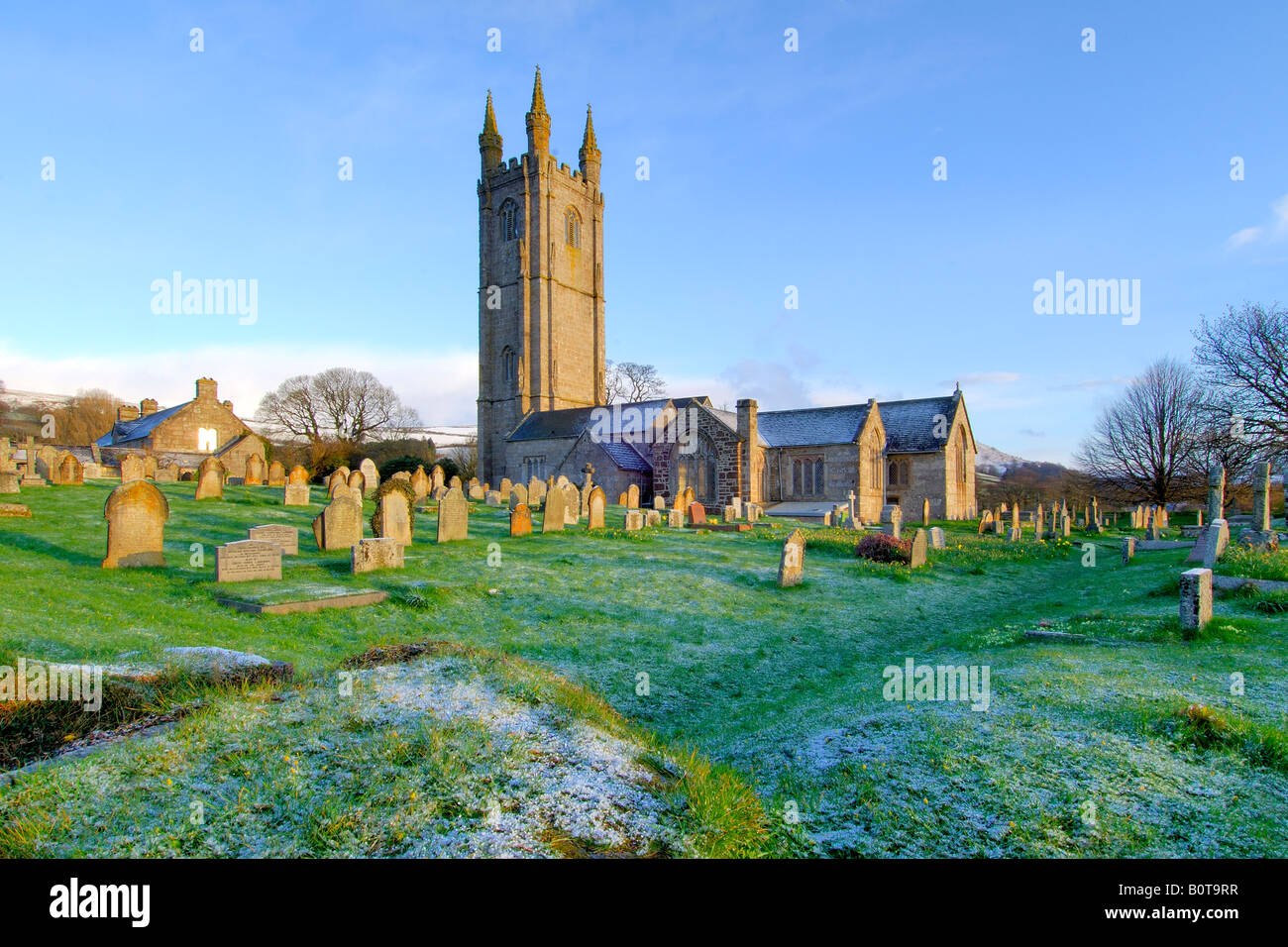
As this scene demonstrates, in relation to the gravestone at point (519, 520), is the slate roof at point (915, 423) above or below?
above

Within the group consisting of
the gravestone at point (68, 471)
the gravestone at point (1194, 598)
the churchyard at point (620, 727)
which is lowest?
the churchyard at point (620, 727)

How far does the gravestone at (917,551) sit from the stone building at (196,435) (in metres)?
35.3

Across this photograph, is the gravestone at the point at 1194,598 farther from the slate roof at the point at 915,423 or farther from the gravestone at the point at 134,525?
the slate roof at the point at 915,423

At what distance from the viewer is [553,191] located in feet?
166

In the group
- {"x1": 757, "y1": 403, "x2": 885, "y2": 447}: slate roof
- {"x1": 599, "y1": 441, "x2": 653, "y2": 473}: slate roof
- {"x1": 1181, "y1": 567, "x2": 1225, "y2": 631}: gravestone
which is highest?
{"x1": 757, "y1": 403, "x2": 885, "y2": 447}: slate roof

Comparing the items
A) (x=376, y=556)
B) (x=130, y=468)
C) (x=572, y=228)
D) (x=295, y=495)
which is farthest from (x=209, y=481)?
(x=572, y=228)

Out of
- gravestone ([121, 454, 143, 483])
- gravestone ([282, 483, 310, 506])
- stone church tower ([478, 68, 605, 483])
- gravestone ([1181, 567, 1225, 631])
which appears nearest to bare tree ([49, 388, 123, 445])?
stone church tower ([478, 68, 605, 483])

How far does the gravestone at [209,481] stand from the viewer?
2050 cm

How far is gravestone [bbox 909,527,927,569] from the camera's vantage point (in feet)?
51.1

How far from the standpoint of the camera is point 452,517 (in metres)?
15.0

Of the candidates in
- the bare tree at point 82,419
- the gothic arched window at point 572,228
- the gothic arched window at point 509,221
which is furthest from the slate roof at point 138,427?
the gothic arched window at point 572,228

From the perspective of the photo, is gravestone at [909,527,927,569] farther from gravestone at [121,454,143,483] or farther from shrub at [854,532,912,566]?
gravestone at [121,454,143,483]

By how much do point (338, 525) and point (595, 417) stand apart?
27.2 m

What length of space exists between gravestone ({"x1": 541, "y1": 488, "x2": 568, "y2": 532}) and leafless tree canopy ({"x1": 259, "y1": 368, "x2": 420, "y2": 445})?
142ft
